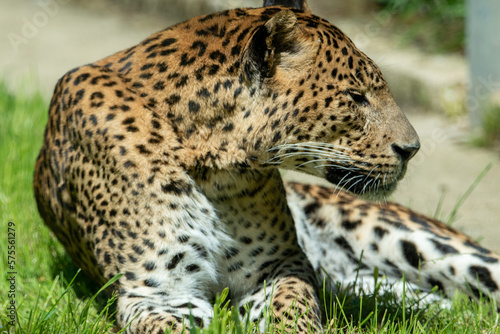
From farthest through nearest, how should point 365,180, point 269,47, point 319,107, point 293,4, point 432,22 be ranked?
point 432,22, point 293,4, point 365,180, point 319,107, point 269,47

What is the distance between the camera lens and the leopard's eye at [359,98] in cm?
396

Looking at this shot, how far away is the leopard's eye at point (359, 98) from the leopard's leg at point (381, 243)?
51.7 inches

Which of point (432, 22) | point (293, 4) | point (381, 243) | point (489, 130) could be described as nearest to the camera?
point (293, 4)

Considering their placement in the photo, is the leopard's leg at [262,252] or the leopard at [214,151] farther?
the leopard's leg at [262,252]

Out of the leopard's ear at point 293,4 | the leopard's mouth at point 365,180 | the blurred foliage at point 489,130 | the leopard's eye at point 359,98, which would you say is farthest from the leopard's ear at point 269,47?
the blurred foliage at point 489,130

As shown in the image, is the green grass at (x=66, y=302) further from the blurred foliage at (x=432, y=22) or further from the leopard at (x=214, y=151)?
the blurred foliage at (x=432, y=22)

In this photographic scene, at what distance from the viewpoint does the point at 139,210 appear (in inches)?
157

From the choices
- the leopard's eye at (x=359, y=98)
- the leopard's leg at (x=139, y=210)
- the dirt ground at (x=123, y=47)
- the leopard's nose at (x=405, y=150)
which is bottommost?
the dirt ground at (x=123, y=47)

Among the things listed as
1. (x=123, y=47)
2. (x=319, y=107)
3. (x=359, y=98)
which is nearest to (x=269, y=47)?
(x=319, y=107)

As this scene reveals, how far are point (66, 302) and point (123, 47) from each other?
27.0 ft

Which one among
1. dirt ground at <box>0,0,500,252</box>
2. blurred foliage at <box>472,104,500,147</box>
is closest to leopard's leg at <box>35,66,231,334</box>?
dirt ground at <box>0,0,500,252</box>

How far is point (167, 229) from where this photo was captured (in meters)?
4.00

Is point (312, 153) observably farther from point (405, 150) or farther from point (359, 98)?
point (405, 150)

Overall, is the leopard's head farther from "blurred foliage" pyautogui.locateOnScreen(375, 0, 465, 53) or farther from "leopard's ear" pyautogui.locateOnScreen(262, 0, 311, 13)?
"blurred foliage" pyautogui.locateOnScreen(375, 0, 465, 53)
